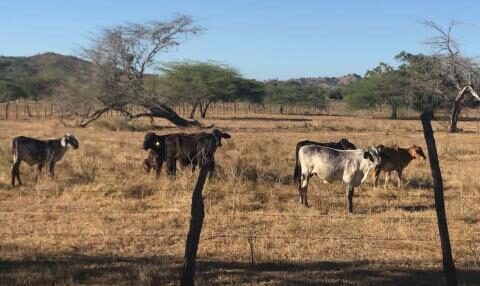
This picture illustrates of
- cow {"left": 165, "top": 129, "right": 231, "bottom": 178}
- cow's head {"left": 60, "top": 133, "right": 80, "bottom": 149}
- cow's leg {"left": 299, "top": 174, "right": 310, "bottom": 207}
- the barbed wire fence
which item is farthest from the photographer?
cow {"left": 165, "top": 129, "right": 231, "bottom": 178}

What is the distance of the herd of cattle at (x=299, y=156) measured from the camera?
513 inches

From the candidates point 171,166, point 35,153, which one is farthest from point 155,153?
point 35,153

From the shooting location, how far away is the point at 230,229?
10.3m

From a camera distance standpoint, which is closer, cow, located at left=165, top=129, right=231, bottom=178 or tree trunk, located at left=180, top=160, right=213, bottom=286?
tree trunk, located at left=180, top=160, right=213, bottom=286

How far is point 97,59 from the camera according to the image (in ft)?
146

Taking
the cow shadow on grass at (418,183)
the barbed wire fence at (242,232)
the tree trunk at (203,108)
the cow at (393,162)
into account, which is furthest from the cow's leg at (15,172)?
the tree trunk at (203,108)

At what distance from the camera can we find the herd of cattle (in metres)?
13.0

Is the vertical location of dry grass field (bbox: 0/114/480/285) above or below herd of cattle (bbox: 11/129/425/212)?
below

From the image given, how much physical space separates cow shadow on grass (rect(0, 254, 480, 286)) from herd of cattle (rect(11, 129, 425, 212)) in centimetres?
371

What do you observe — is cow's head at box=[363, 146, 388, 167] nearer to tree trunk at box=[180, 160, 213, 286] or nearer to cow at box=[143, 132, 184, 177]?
cow at box=[143, 132, 184, 177]

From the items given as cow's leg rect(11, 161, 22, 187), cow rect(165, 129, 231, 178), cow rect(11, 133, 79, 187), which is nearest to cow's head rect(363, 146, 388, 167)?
cow rect(165, 129, 231, 178)

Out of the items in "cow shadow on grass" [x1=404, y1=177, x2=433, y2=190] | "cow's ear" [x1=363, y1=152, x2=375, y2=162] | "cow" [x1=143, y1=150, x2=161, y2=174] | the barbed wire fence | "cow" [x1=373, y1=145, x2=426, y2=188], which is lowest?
the barbed wire fence

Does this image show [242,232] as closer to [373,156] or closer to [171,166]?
[373,156]

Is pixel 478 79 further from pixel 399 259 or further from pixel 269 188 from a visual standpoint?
pixel 399 259
